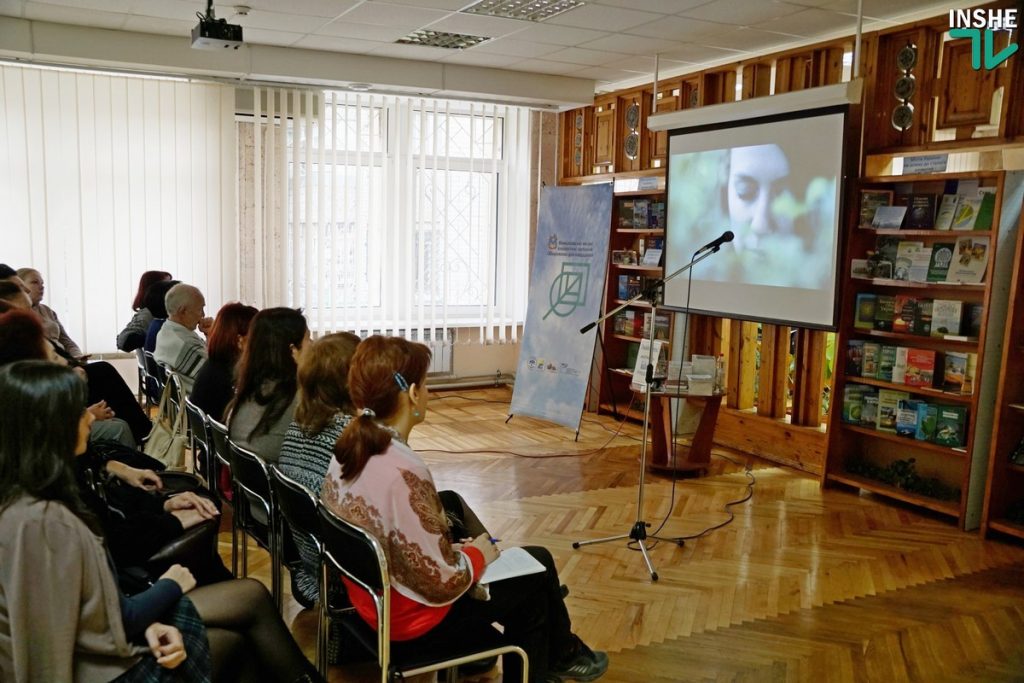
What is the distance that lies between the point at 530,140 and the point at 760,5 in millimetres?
3664

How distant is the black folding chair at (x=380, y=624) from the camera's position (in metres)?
2.21

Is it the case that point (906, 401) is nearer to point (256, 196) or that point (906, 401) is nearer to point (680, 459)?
point (680, 459)

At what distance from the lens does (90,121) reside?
696 cm

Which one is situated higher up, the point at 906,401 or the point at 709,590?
the point at 906,401

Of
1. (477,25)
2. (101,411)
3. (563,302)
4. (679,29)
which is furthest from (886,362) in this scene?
(101,411)

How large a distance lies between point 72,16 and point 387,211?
301 centimetres

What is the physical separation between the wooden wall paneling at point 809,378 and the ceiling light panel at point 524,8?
2768 mm

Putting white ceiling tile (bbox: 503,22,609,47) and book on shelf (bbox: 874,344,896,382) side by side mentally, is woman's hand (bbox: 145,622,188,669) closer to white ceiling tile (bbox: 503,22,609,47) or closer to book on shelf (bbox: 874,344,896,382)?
book on shelf (bbox: 874,344,896,382)

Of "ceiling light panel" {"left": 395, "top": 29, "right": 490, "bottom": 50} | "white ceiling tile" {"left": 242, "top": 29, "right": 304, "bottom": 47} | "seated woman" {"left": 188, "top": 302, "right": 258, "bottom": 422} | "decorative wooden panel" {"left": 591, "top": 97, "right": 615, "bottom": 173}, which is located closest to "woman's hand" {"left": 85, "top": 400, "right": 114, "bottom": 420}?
"seated woman" {"left": 188, "top": 302, "right": 258, "bottom": 422}

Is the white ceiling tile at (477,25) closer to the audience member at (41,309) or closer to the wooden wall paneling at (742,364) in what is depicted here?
the wooden wall paneling at (742,364)

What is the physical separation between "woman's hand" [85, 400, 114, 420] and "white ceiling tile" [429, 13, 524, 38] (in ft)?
10.8

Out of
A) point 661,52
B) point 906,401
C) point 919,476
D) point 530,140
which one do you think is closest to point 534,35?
point 661,52

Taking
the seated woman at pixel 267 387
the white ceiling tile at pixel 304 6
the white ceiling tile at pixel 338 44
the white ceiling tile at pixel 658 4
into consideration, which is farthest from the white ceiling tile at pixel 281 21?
the seated woman at pixel 267 387

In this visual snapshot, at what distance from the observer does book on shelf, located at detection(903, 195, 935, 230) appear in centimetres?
511
